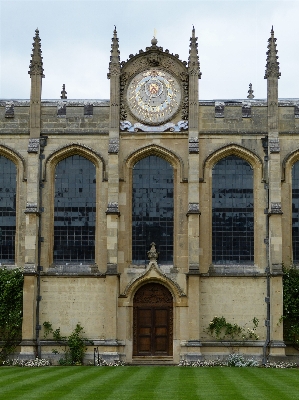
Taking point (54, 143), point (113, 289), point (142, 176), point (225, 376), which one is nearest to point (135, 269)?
point (113, 289)

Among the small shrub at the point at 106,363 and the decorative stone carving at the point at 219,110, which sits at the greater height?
the decorative stone carving at the point at 219,110

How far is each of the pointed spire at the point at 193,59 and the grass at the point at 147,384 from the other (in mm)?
13735

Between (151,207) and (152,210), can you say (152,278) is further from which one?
(151,207)

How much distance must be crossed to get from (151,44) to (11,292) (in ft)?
43.0

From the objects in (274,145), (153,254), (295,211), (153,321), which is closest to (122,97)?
(274,145)

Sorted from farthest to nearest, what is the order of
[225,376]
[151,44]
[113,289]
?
[151,44] → [113,289] → [225,376]

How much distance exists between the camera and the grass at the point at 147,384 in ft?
68.6

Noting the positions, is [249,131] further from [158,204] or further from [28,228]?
[28,228]

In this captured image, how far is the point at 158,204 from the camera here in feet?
121

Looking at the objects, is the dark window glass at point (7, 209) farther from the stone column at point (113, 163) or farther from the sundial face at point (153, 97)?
the sundial face at point (153, 97)

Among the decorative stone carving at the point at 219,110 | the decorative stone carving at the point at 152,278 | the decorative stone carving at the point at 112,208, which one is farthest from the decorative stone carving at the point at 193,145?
the decorative stone carving at the point at 152,278

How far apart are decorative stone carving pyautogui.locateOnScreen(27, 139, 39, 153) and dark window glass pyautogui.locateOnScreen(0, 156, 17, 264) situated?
1.34 m

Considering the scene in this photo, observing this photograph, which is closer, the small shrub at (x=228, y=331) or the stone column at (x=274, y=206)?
the stone column at (x=274, y=206)

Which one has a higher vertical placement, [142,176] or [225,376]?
[142,176]
